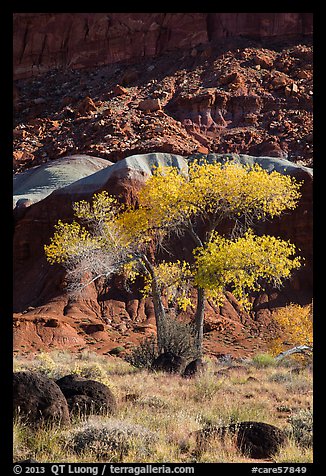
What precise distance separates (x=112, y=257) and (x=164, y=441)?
11377 mm

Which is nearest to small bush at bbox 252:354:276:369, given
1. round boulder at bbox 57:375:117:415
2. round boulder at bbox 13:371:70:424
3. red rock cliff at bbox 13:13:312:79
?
round boulder at bbox 57:375:117:415

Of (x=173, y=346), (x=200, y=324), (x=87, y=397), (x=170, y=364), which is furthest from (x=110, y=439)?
(x=200, y=324)

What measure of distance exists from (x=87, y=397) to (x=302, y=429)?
10.0 feet

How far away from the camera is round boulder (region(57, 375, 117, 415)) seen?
7.67 m

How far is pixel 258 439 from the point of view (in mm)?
6547

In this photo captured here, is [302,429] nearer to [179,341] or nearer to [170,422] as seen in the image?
[170,422]

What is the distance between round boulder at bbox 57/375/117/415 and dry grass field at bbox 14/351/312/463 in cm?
27

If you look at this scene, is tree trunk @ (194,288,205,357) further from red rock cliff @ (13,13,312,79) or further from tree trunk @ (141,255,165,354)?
red rock cliff @ (13,13,312,79)

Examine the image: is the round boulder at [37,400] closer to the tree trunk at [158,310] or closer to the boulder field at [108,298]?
the tree trunk at [158,310]

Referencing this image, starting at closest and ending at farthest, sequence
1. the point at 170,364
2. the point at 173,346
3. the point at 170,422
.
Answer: the point at 170,422, the point at 170,364, the point at 173,346

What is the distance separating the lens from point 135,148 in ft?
175

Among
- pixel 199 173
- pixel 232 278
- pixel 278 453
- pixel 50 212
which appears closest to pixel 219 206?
pixel 199 173

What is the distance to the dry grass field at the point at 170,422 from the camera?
595cm

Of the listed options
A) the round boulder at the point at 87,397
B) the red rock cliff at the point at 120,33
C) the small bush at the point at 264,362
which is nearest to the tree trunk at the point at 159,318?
the small bush at the point at 264,362
